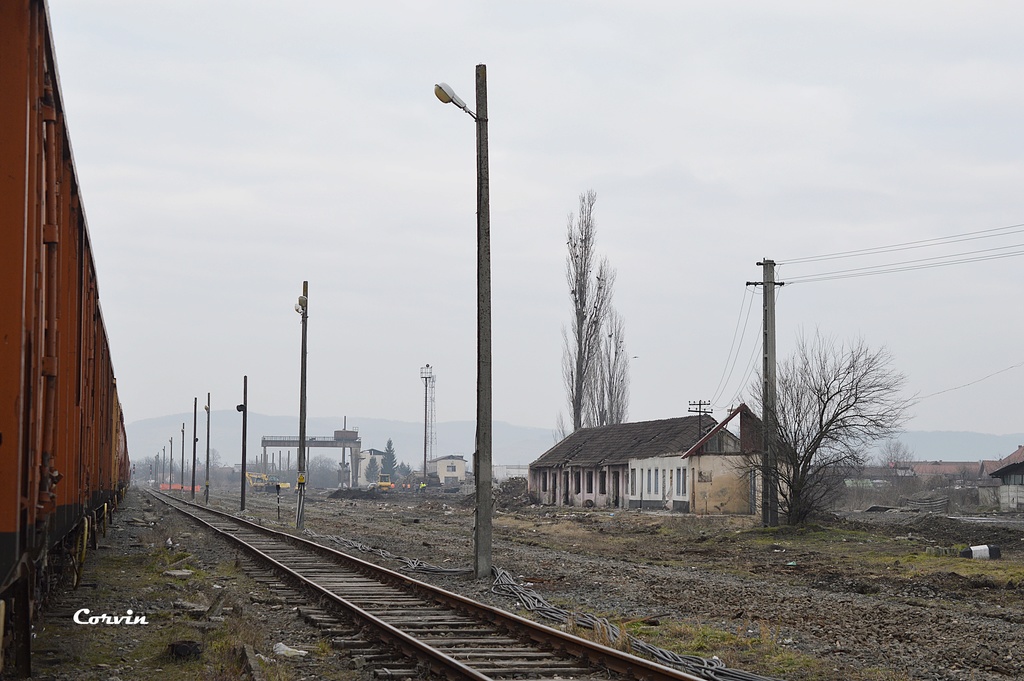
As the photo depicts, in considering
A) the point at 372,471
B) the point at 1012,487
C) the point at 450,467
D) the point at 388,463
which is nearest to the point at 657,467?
the point at 1012,487

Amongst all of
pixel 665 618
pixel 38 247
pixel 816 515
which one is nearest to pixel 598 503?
pixel 816 515

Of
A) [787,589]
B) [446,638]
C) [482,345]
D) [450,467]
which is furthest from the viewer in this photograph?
[450,467]

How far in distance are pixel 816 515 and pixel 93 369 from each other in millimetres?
25000

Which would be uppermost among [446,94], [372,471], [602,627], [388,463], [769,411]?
[446,94]

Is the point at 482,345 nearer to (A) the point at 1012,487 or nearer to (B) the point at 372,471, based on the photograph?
(A) the point at 1012,487

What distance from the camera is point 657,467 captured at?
48.0m

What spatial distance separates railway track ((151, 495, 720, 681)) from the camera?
30.0ft

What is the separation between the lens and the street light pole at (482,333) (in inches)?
686

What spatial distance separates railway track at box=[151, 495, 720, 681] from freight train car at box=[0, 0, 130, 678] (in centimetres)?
333

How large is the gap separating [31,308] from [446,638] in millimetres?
6205

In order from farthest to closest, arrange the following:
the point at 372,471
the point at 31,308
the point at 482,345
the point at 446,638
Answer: the point at 372,471
the point at 482,345
the point at 446,638
the point at 31,308

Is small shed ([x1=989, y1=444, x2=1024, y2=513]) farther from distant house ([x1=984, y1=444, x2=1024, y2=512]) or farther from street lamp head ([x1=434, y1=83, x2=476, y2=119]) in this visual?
street lamp head ([x1=434, y1=83, x2=476, y2=119])

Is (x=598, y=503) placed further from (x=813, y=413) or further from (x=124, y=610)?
(x=124, y=610)

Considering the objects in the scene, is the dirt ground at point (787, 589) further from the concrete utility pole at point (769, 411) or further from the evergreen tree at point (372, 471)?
the evergreen tree at point (372, 471)
